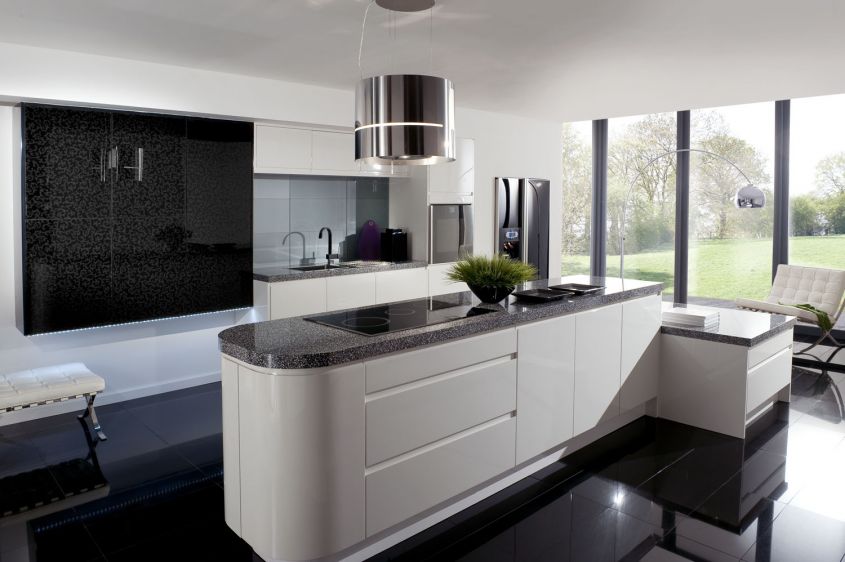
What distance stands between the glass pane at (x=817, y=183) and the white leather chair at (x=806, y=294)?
53cm

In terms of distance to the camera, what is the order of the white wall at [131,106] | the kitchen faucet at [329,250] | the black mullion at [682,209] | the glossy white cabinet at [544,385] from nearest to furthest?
the glossy white cabinet at [544,385] → the white wall at [131,106] → the kitchen faucet at [329,250] → the black mullion at [682,209]

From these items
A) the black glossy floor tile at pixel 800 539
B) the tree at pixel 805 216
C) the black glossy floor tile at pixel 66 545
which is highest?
the tree at pixel 805 216

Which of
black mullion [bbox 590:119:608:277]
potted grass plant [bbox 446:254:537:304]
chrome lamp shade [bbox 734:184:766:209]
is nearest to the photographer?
potted grass plant [bbox 446:254:537:304]

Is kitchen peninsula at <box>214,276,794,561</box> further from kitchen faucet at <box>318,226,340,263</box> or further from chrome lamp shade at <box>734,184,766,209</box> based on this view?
kitchen faucet at <box>318,226,340,263</box>

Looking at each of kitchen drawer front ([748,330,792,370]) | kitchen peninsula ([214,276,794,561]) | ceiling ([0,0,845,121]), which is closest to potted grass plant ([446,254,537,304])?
kitchen peninsula ([214,276,794,561])

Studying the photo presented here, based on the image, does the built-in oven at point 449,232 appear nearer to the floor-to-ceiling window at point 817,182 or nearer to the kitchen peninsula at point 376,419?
the kitchen peninsula at point 376,419

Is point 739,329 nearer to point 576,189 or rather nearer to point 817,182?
point 817,182

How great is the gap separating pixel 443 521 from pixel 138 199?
10.4ft

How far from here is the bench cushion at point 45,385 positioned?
144 inches

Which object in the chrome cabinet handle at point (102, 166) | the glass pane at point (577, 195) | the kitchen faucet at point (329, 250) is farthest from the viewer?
the glass pane at point (577, 195)

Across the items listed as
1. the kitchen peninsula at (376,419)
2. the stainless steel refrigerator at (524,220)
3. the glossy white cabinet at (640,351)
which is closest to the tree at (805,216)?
the stainless steel refrigerator at (524,220)

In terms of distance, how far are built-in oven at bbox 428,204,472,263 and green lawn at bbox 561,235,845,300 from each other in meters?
2.74

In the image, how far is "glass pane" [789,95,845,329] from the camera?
6676 mm

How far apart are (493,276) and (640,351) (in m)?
1.40
